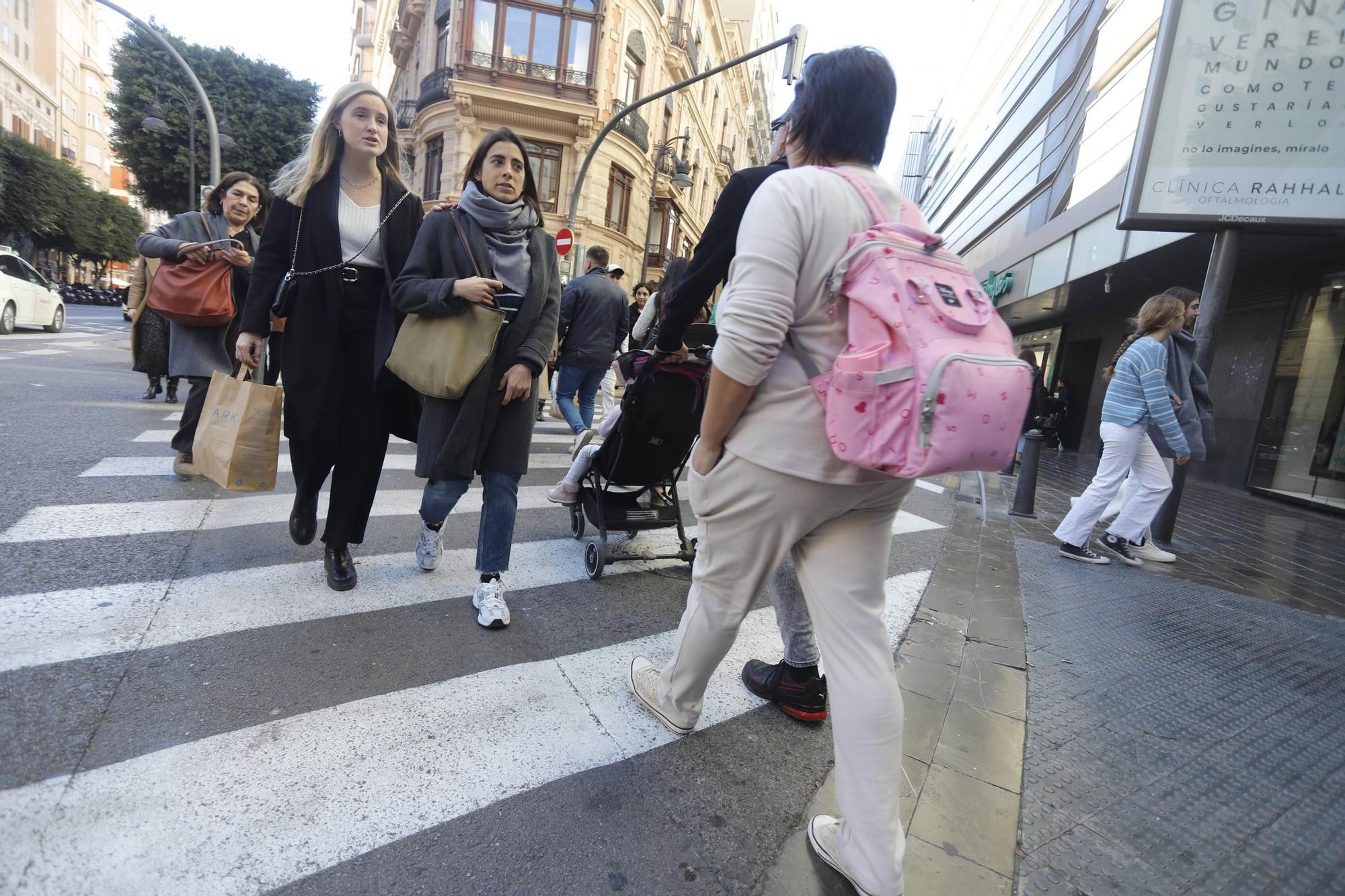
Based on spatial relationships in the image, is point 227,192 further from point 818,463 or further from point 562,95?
point 562,95

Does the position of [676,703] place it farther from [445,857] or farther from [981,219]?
[981,219]

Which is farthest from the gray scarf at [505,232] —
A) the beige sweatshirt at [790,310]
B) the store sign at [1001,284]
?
the store sign at [1001,284]

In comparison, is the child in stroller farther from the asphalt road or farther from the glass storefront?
the glass storefront

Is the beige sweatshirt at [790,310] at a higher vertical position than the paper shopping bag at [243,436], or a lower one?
higher

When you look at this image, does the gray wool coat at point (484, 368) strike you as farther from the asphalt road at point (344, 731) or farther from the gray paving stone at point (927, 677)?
the gray paving stone at point (927, 677)

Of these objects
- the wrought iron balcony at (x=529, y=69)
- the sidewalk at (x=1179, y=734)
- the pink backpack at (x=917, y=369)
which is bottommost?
the sidewalk at (x=1179, y=734)

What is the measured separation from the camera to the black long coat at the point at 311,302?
2787 millimetres

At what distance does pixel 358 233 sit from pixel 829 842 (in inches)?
112

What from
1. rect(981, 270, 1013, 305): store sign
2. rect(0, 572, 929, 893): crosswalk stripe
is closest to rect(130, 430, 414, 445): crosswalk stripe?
rect(0, 572, 929, 893): crosswalk stripe

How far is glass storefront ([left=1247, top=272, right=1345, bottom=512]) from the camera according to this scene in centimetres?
961

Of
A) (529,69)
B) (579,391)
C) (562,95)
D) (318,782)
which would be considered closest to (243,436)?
(318,782)

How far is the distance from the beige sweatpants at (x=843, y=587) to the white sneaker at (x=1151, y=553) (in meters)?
4.87

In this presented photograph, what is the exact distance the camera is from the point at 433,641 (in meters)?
2.64

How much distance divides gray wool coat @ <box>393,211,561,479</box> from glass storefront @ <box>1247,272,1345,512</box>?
1159 centimetres
